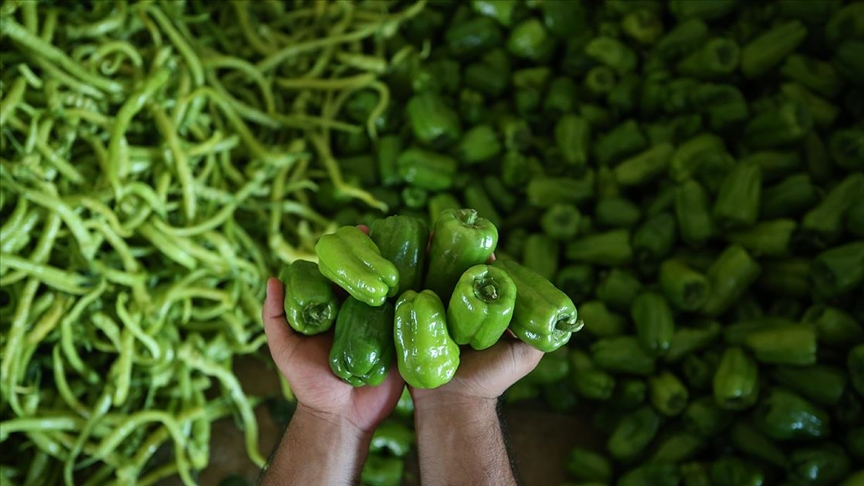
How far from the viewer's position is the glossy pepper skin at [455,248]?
1.96m

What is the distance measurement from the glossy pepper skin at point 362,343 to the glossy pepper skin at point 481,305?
20 cm

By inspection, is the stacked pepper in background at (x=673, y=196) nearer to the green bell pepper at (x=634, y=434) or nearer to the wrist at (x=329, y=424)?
the green bell pepper at (x=634, y=434)

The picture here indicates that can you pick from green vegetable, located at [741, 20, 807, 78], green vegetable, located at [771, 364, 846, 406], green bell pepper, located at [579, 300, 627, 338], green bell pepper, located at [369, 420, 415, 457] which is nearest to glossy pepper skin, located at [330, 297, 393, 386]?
green bell pepper, located at [369, 420, 415, 457]

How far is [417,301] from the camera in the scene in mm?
1830

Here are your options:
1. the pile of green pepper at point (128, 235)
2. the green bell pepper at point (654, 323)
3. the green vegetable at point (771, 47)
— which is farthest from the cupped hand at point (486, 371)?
the green vegetable at point (771, 47)

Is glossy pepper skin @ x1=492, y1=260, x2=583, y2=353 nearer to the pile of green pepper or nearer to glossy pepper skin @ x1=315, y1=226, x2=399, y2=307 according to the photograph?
glossy pepper skin @ x1=315, y1=226, x2=399, y2=307

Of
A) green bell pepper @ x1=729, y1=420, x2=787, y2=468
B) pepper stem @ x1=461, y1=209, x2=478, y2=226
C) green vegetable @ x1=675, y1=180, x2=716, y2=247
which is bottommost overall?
green bell pepper @ x1=729, y1=420, x2=787, y2=468

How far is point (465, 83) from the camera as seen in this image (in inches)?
153

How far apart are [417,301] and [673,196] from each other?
6.43ft

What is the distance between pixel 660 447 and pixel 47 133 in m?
3.01

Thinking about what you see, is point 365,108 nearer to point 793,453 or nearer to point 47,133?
point 47,133

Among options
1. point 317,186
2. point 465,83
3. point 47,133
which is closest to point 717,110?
point 465,83

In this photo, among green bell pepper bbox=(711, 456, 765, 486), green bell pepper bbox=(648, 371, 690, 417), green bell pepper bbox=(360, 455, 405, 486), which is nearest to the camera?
green bell pepper bbox=(711, 456, 765, 486)

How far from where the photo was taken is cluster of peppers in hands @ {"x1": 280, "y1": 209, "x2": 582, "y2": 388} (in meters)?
1.82
